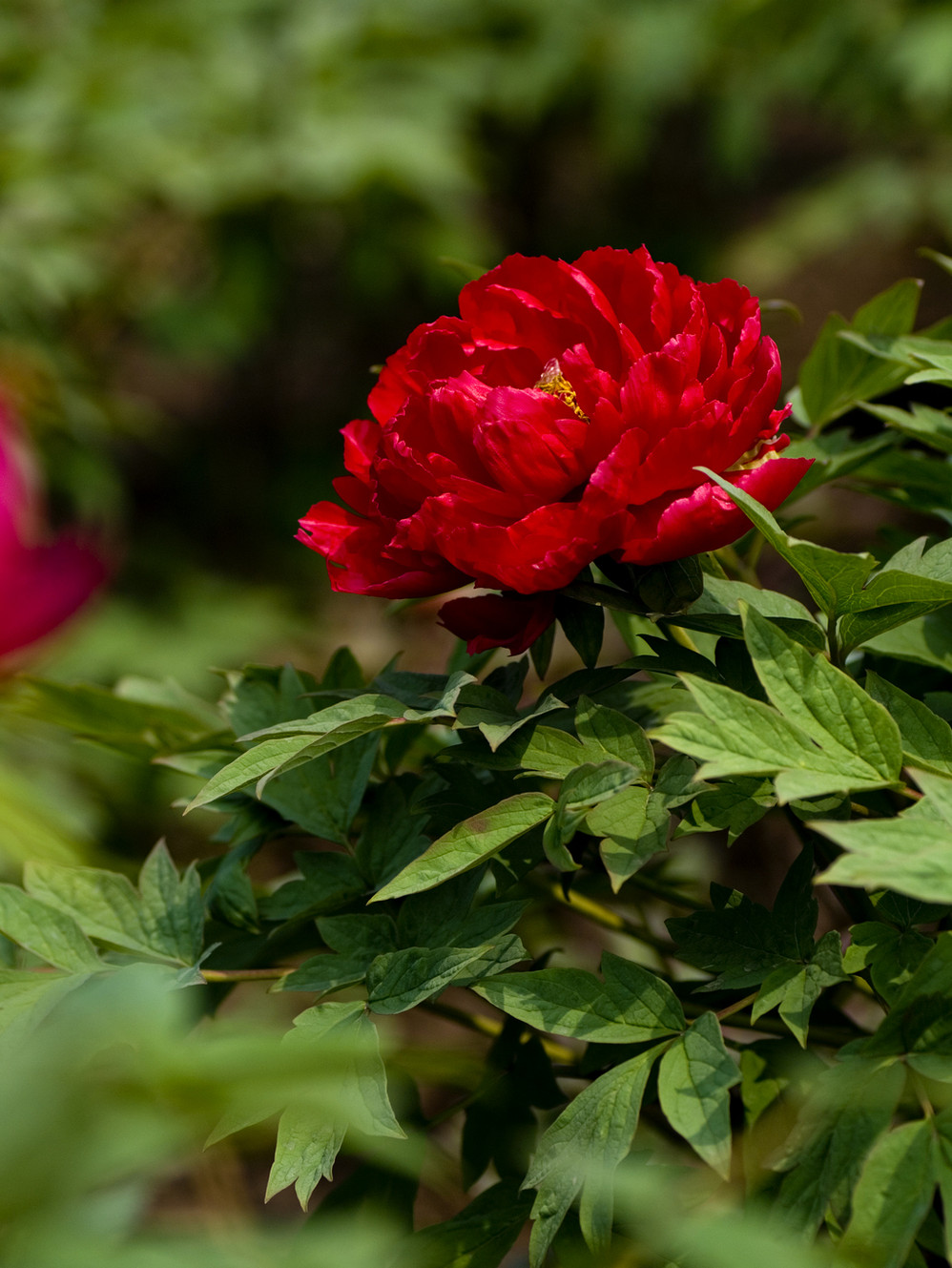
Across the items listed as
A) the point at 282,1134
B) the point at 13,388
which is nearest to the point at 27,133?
the point at 13,388

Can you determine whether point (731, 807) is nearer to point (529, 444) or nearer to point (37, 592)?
point (529, 444)

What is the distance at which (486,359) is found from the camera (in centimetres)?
47

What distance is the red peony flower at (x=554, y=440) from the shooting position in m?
0.41

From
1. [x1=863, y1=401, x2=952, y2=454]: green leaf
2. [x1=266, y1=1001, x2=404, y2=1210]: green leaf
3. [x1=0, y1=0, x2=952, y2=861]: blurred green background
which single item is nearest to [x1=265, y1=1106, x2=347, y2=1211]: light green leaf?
[x1=266, y1=1001, x2=404, y2=1210]: green leaf

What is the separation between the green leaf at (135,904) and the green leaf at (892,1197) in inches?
10.2

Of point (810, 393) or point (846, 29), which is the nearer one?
point (810, 393)

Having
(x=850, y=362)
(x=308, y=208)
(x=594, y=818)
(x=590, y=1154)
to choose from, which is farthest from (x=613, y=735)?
(x=308, y=208)

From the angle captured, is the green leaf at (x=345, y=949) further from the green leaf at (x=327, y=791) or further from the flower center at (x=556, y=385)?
the flower center at (x=556, y=385)

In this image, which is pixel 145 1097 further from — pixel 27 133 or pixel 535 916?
pixel 27 133

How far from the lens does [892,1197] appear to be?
0.32 metres

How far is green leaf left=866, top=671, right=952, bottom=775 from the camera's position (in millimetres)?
408

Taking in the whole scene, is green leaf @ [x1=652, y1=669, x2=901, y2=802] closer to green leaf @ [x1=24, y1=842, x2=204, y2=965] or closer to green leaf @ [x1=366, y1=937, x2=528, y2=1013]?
green leaf @ [x1=366, y1=937, x2=528, y2=1013]

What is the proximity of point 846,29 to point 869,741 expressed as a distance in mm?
2356

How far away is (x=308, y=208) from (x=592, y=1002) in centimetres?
211
